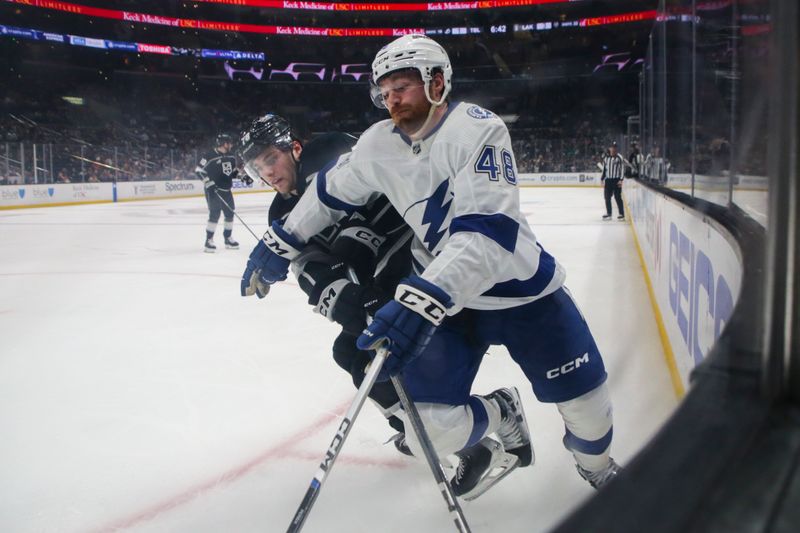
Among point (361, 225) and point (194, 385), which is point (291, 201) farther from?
point (194, 385)

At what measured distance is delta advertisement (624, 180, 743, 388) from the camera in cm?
139

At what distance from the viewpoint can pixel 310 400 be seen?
2.49m

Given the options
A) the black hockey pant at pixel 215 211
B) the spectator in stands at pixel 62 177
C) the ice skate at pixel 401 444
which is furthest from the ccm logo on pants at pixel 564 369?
the spectator in stands at pixel 62 177

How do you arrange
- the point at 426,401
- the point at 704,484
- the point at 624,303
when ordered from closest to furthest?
the point at 704,484
the point at 426,401
the point at 624,303

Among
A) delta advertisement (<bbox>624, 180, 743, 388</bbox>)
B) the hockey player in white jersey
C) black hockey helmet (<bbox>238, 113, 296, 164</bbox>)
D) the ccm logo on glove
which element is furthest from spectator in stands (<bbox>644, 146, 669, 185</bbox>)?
the ccm logo on glove

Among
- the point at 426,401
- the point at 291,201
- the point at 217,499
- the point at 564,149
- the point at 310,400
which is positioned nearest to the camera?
the point at 426,401

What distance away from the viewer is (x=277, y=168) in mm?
1928

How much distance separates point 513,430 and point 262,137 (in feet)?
3.63

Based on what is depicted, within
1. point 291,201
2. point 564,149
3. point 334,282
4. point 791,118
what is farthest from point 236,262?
point 564,149

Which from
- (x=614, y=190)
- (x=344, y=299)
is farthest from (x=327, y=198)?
(x=614, y=190)

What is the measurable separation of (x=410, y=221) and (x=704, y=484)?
121cm

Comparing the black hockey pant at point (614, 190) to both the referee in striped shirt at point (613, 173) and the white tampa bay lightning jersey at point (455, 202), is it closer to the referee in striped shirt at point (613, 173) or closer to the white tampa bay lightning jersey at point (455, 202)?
the referee in striped shirt at point (613, 173)

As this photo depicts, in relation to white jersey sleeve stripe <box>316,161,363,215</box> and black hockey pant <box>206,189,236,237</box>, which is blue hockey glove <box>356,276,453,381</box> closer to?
white jersey sleeve stripe <box>316,161,363,215</box>

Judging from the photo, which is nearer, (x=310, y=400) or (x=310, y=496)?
(x=310, y=496)
